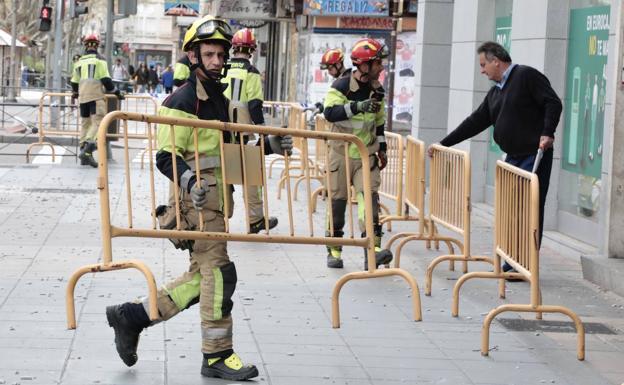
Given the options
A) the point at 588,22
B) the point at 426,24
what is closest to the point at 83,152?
the point at 426,24

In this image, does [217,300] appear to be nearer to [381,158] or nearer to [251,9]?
[381,158]

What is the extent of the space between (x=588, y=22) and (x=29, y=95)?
159ft

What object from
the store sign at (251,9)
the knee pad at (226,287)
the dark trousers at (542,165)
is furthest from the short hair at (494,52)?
the store sign at (251,9)

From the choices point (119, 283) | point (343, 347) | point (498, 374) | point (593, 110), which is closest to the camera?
point (498, 374)

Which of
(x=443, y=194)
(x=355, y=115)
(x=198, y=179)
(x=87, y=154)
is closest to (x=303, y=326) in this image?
(x=198, y=179)

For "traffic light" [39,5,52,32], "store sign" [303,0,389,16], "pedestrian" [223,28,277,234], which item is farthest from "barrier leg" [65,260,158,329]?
"store sign" [303,0,389,16]

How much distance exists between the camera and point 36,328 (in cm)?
811

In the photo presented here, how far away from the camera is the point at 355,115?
36.2ft

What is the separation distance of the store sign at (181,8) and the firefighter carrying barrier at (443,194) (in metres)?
50.1

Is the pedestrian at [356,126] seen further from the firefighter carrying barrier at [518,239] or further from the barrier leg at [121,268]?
the barrier leg at [121,268]

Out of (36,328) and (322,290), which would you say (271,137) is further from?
(322,290)

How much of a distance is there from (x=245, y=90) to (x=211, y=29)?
19.6 feet

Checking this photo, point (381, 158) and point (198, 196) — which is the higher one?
point (198, 196)

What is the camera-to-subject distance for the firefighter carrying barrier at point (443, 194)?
9945 millimetres
